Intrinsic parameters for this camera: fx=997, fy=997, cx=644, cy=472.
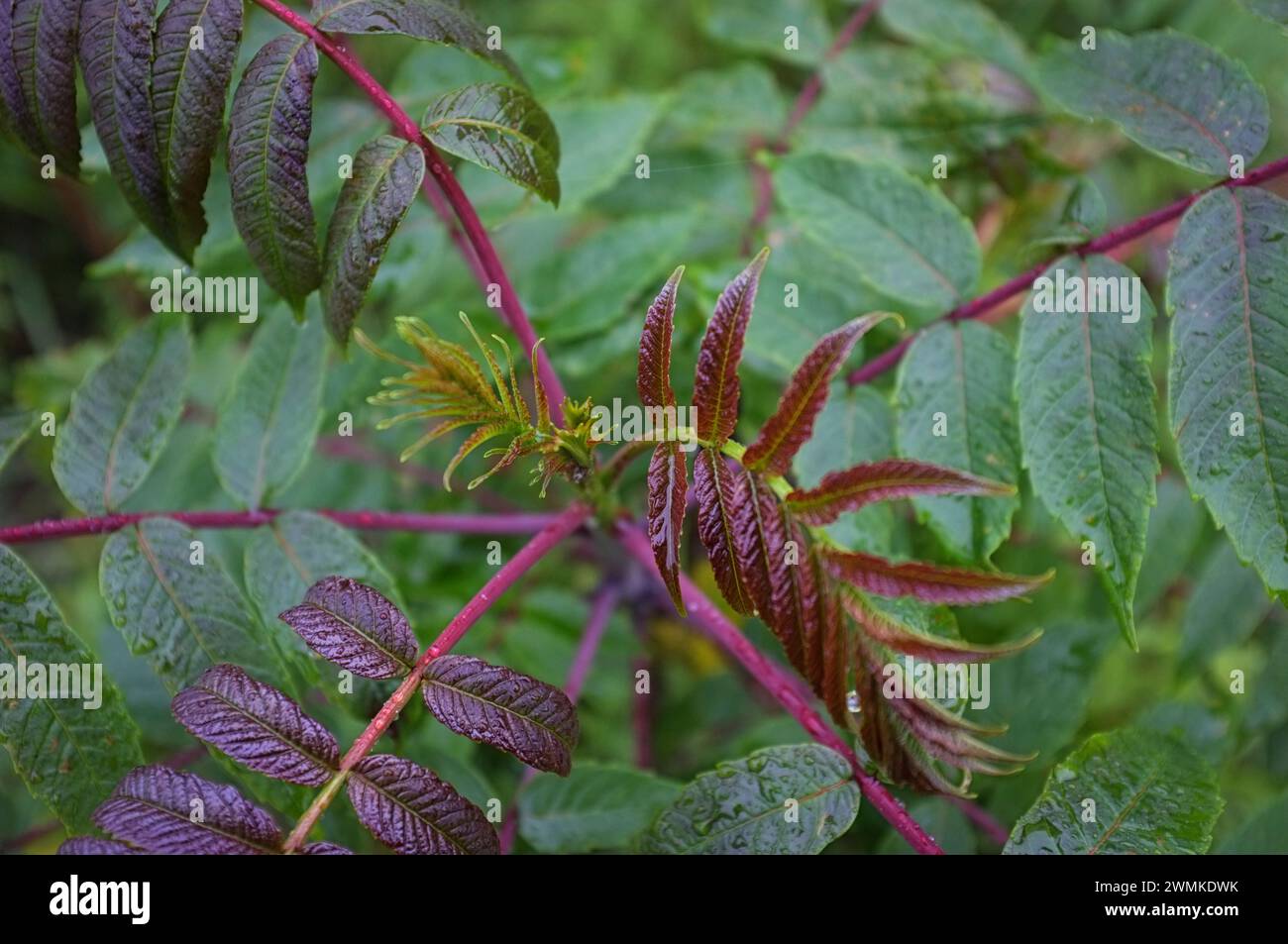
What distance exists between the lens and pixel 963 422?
4.38 ft

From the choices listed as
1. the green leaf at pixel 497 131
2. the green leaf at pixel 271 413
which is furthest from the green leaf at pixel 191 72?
the green leaf at pixel 271 413

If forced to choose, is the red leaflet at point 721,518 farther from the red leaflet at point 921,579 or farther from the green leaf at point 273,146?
the green leaf at point 273,146

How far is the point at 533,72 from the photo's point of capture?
6.13 feet

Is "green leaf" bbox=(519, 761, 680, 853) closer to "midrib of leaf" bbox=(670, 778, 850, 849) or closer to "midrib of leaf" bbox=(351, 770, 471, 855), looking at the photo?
"midrib of leaf" bbox=(670, 778, 850, 849)

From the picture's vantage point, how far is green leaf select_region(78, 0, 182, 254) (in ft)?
3.68

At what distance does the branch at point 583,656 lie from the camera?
1.53 m

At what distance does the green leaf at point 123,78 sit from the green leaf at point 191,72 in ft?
0.06

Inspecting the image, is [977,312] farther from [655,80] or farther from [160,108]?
[655,80]

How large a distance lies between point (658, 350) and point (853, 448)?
502 millimetres

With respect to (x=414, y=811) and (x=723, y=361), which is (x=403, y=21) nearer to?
(x=723, y=361)

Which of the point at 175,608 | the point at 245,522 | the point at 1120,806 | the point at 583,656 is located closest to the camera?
the point at 1120,806

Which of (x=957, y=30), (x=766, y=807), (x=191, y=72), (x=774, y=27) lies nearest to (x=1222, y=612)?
(x=766, y=807)
